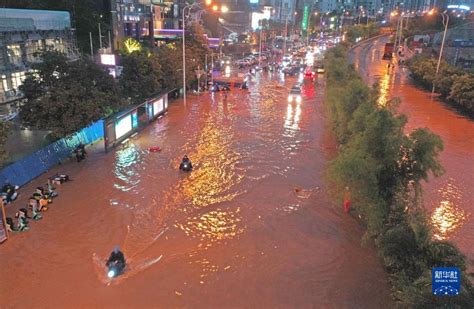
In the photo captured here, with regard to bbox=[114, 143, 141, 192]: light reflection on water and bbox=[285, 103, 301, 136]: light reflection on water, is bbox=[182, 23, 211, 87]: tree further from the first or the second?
bbox=[114, 143, 141, 192]: light reflection on water

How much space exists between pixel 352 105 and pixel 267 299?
14.1 meters

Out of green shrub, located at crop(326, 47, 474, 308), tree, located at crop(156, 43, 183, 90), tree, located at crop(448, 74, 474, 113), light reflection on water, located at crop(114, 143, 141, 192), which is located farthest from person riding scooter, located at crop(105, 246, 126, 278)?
tree, located at crop(448, 74, 474, 113)

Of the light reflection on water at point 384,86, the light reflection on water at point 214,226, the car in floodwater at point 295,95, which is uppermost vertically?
the light reflection on water at point 384,86

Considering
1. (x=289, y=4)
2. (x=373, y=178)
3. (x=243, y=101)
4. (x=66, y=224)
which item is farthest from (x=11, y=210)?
(x=289, y=4)

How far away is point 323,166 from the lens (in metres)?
24.8

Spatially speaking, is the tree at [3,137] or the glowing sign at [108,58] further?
the glowing sign at [108,58]

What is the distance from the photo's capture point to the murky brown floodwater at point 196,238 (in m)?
12.7

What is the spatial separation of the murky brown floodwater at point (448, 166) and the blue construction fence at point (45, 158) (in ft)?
65.5

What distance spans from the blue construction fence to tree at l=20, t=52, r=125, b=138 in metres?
0.97

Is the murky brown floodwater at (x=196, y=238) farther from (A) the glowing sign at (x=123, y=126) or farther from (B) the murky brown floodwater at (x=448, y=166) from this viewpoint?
(B) the murky brown floodwater at (x=448, y=166)

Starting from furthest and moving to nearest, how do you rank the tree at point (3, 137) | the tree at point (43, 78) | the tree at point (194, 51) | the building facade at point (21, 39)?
the tree at point (194, 51)
the building facade at point (21, 39)
the tree at point (43, 78)
the tree at point (3, 137)

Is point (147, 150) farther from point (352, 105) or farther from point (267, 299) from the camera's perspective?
point (267, 299)

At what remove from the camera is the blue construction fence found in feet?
65.8

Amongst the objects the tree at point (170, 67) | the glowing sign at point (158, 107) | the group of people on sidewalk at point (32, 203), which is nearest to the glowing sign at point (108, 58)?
the tree at point (170, 67)
